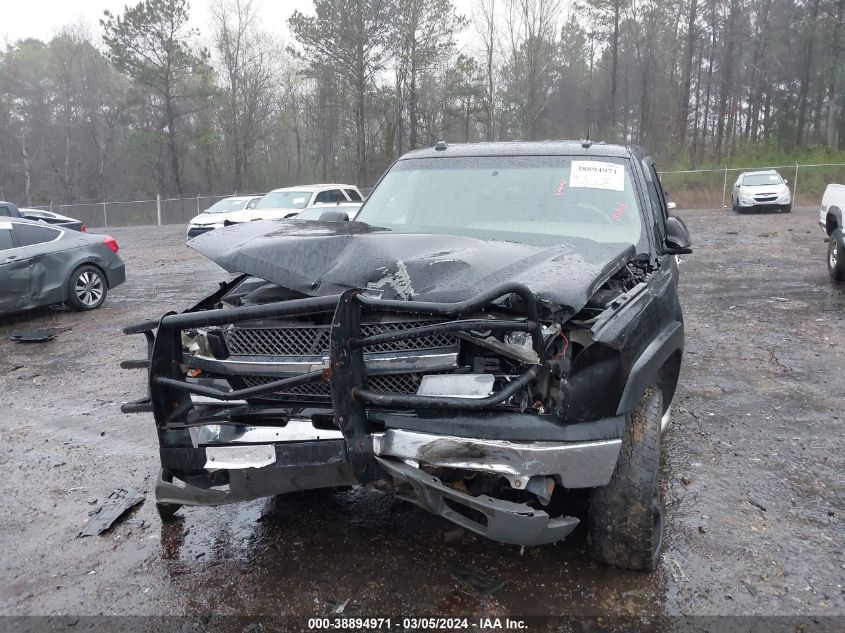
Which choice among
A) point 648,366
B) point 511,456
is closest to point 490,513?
point 511,456

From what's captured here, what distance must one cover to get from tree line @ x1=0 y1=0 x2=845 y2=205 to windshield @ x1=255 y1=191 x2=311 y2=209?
21443 mm

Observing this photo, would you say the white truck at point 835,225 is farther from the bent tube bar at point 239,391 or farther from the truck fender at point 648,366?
the bent tube bar at point 239,391

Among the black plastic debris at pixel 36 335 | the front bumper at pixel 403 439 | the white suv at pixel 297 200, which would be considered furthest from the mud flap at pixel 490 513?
the white suv at pixel 297 200

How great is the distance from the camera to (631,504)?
2799 mm

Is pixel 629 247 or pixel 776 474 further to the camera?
pixel 776 474

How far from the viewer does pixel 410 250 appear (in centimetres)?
305

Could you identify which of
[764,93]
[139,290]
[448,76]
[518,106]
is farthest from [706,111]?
[139,290]

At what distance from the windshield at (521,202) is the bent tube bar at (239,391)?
1.54m

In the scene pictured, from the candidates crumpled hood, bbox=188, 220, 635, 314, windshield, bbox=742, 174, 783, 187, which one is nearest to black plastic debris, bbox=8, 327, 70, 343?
crumpled hood, bbox=188, 220, 635, 314

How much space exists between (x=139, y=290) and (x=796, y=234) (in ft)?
49.8

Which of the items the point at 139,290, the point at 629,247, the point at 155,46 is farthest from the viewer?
the point at 155,46

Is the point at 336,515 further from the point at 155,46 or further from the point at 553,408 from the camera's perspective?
the point at 155,46

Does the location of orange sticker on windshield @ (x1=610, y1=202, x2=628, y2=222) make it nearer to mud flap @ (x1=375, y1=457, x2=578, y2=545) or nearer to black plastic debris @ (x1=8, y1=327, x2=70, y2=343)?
mud flap @ (x1=375, y1=457, x2=578, y2=545)

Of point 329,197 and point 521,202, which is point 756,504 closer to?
point 521,202
